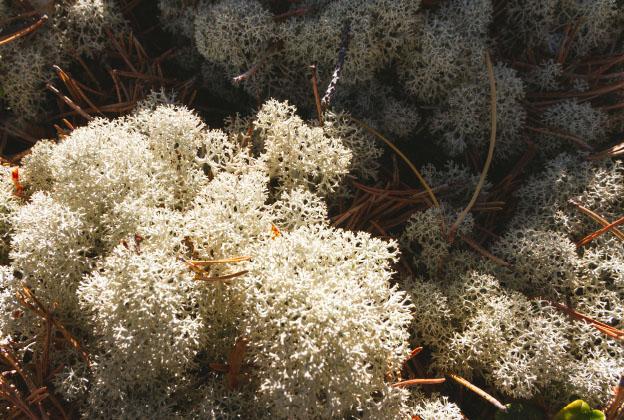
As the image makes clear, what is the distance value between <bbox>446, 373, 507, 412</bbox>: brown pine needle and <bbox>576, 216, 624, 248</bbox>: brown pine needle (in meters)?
0.84

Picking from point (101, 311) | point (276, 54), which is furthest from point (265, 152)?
point (101, 311)

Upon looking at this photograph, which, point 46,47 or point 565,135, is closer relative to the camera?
point 565,135

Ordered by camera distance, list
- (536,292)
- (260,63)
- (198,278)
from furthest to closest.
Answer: (260,63) < (536,292) < (198,278)

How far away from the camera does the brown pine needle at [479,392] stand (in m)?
2.15

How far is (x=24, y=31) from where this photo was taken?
108 inches

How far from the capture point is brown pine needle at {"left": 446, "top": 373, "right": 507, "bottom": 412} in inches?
84.7

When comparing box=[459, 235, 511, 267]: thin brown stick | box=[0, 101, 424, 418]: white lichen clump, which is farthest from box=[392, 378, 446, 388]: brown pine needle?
box=[459, 235, 511, 267]: thin brown stick

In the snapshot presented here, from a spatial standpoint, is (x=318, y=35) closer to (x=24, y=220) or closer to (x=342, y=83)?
(x=342, y=83)

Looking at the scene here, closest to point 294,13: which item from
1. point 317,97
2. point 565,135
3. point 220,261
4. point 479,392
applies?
point 317,97

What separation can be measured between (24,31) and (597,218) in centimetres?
301

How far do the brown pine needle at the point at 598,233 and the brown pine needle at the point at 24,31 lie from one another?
2914 millimetres

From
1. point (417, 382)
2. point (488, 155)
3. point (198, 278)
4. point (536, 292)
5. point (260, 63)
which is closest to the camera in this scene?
point (198, 278)

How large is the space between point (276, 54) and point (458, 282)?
A: 4.77ft

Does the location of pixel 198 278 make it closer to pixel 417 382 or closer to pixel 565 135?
pixel 417 382
